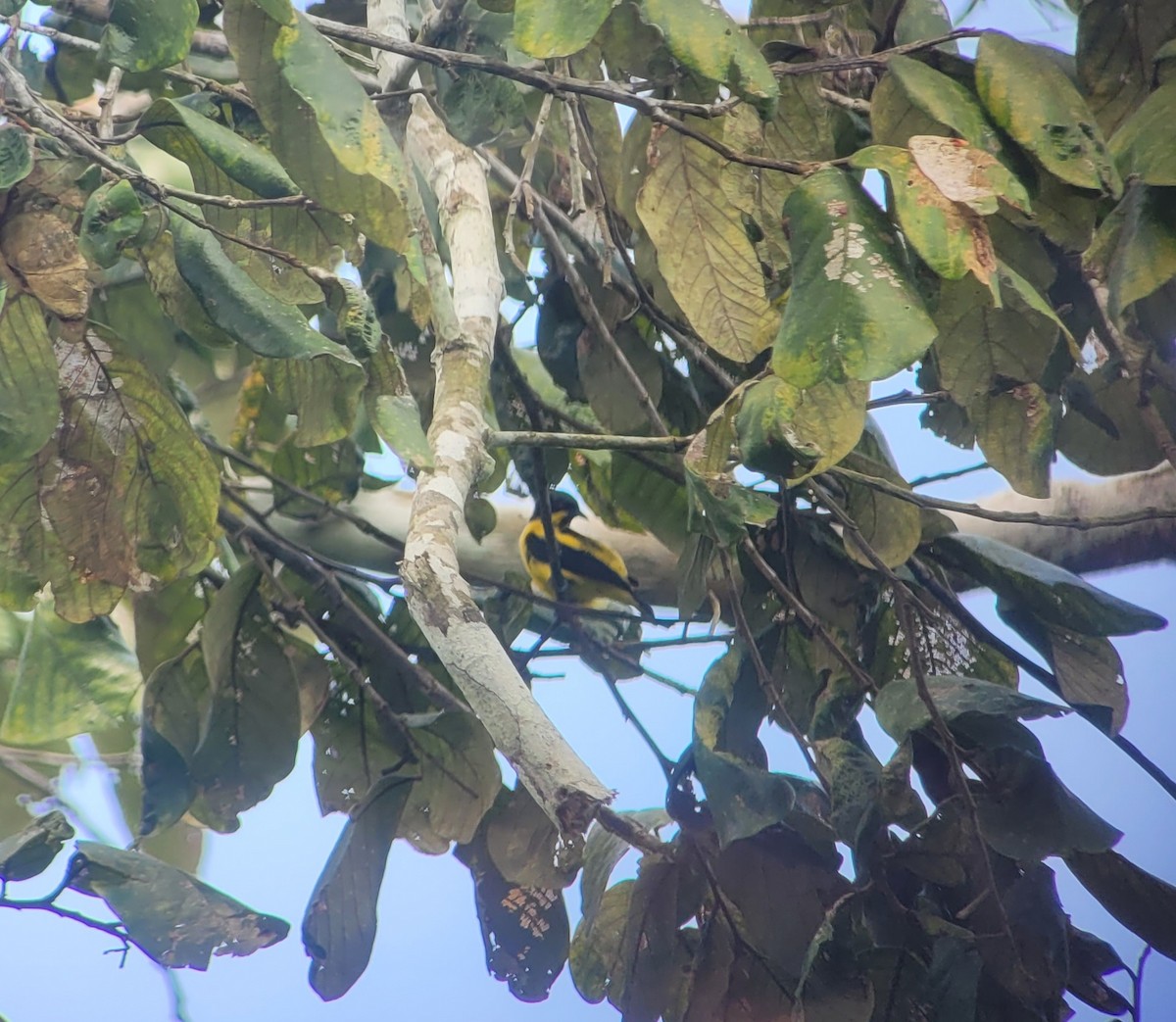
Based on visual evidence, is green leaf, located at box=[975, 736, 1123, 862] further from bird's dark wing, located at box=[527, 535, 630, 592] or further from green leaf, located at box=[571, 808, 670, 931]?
bird's dark wing, located at box=[527, 535, 630, 592]

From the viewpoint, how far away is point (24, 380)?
0.88 metres

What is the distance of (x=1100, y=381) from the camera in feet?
3.96

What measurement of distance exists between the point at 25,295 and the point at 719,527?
0.55 metres

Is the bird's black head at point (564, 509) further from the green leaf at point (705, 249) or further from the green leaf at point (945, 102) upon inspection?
the green leaf at point (945, 102)

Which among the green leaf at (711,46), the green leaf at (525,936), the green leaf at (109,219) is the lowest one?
the green leaf at (525,936)

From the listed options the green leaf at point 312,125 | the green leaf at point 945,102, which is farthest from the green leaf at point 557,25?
the green leaf at point 945,102

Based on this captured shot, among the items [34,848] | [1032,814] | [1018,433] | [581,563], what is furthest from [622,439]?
[581,563]

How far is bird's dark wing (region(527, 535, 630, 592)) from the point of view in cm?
180

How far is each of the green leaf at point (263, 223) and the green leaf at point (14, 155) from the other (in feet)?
0.39

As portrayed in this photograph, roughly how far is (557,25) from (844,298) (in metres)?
0.24

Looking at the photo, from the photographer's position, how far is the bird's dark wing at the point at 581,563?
1796 millimetres

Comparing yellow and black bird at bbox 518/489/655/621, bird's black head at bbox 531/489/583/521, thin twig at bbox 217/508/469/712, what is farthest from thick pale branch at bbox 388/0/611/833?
bird's black head at bbox 531/489/583/521

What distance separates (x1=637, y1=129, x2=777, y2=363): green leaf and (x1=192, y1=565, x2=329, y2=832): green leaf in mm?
607

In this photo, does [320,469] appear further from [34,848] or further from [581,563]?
[34,848]
